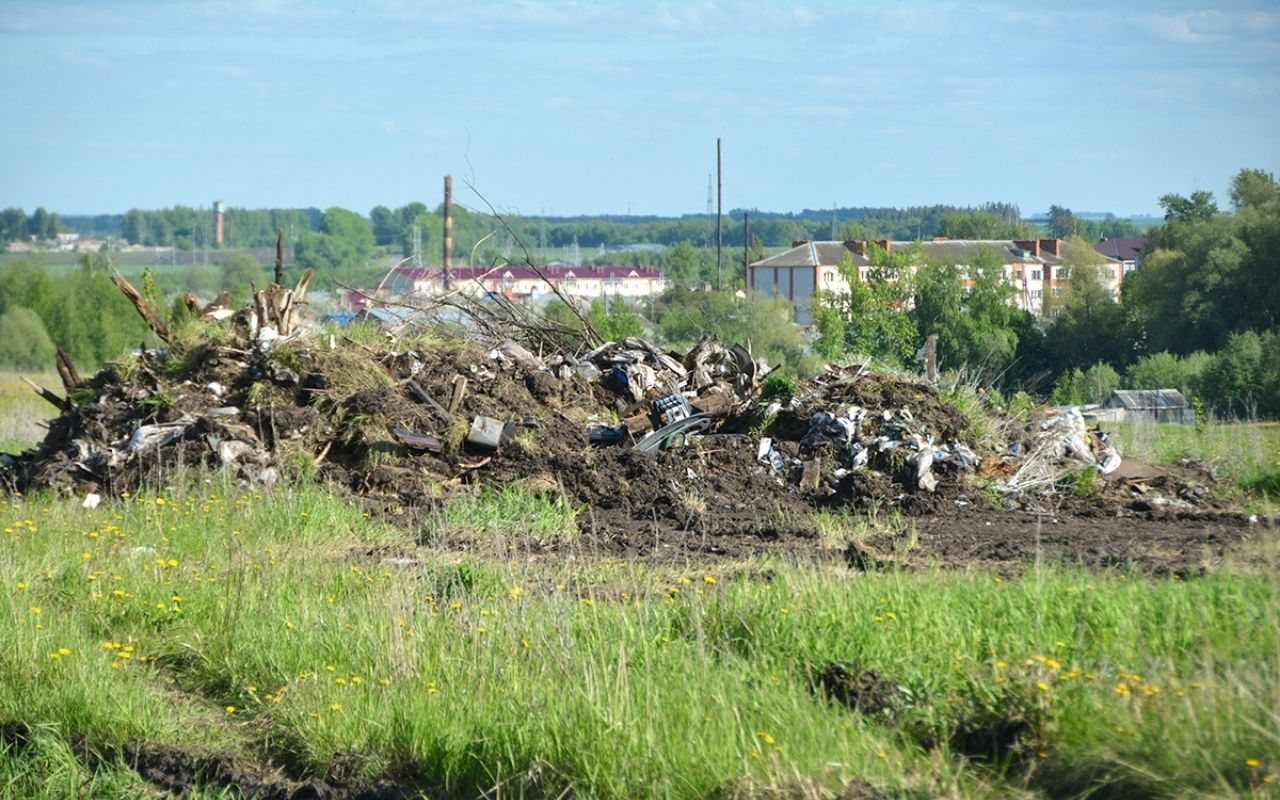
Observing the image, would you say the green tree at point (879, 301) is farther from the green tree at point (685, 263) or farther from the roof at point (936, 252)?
the green tree at point (685, 263)

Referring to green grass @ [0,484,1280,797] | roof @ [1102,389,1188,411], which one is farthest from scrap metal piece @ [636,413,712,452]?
roof @ [1102,389,1188,411]

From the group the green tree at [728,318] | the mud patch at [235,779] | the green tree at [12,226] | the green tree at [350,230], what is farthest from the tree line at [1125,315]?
the green tree at [12,226]

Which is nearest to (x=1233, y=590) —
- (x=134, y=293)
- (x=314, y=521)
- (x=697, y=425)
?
(x=314, y=521)

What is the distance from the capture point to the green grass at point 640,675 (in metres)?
4.02

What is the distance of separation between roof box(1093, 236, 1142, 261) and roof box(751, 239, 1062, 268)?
3.48 m

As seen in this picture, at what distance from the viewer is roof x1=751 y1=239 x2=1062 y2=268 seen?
72.9 m

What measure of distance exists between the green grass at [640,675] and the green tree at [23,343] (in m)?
65.1

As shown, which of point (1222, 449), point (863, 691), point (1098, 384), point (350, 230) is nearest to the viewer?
point (863, 691)

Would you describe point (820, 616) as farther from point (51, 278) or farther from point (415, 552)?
point (51, 278)

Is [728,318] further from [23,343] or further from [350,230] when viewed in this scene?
[350,230]

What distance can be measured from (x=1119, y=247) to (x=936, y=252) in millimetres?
13846

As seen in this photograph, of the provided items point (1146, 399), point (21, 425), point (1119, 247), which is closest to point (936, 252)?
point (1119, 247)

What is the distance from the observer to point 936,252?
244 ft

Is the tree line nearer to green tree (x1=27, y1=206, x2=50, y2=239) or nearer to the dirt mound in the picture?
the dirt mound
